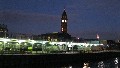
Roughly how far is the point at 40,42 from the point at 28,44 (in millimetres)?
6415

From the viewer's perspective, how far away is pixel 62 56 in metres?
93.9

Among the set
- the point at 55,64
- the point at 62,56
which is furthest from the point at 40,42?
the point at 55,64

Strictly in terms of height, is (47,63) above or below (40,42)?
below

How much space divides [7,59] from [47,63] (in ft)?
60.9

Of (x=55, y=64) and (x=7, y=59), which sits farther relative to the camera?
(x=55, y=64)

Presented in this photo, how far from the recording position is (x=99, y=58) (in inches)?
5448

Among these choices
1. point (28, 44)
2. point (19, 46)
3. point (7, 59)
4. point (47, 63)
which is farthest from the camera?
point (28, 44)

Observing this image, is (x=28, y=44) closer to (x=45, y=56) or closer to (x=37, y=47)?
(x=37, y=47)

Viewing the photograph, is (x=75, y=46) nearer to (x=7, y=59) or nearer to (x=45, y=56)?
(x=45, y=56)

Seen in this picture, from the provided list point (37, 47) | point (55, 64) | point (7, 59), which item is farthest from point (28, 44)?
point (7, 59)

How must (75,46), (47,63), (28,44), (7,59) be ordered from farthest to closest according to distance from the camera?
(75,46) < (28,44) < (47,63) < (7,59)

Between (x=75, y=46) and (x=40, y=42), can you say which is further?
(x=75, y=46)

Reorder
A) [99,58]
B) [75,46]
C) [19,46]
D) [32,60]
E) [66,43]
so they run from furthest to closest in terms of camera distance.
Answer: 1. [75,46]
2. [66,43]
3. [99,58]
4. [19,46]
5. [32,60]

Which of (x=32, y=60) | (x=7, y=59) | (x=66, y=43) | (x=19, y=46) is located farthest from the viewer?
(x=66, y=43)
